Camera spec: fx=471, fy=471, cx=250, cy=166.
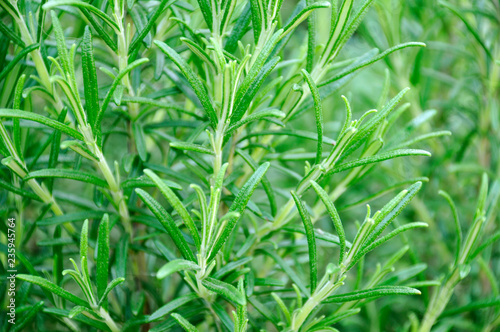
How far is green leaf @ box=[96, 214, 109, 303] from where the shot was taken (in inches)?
17.4

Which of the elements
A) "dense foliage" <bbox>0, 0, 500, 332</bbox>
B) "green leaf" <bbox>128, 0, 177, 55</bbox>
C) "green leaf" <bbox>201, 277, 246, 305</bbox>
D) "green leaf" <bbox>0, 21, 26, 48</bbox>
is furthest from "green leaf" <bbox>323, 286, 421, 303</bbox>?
"green leaf" <bbox>0, 21, 26, 48</bbox>

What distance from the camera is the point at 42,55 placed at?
0.52 m

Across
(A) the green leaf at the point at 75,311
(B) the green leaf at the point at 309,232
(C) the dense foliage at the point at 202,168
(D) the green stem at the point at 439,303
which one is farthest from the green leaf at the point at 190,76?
(D) the green stem at the point at 439,303

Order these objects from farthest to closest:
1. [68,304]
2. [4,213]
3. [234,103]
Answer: [68,304] < [4,213] < [234,103]

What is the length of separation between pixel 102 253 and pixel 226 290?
0.43 ft

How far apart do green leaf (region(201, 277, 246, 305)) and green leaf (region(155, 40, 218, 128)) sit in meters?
0.15

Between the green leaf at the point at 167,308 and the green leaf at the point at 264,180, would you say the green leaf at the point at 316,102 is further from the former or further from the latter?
the green leaf at the point at 167,308

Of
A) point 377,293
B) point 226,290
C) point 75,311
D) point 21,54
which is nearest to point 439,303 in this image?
point 377,293

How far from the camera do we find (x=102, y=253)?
1.47 feet

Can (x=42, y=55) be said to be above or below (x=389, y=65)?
above

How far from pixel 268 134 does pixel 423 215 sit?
457 mm

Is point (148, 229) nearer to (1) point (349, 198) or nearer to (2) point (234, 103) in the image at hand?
(2) point (234, 103)

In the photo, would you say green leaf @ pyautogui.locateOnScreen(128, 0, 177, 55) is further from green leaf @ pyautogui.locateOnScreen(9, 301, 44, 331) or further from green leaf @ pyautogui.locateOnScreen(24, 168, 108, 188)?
green leaf @ pyautogui.locateOnScreen(9, 301, 44, 331)

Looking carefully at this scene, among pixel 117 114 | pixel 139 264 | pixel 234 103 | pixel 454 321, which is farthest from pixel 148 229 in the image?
pixel 454 321
